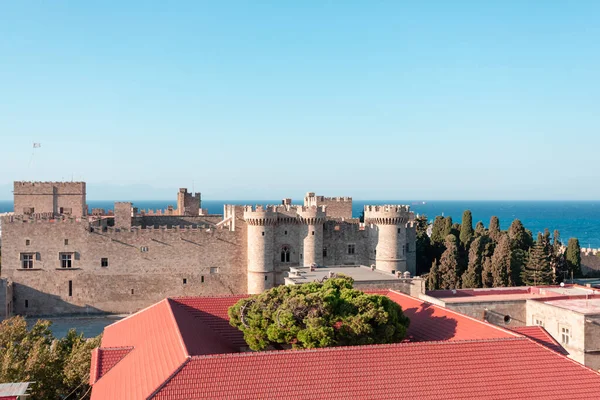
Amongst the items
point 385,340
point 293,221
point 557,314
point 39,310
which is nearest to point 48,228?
point 39,310

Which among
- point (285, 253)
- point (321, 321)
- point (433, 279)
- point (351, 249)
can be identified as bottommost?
point (433, 279)

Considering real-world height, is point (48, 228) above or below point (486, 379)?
above

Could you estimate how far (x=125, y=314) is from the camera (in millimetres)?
52062

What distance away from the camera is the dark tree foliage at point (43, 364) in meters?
25.2

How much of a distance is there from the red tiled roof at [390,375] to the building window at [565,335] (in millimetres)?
7660

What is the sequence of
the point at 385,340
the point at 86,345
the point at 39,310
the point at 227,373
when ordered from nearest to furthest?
the point at 227,373 → the point at 385,340 → the point at 86,345 → the point at 39,310

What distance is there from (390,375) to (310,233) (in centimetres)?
2977

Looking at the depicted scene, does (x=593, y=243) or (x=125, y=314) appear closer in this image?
(x=125, y=314)

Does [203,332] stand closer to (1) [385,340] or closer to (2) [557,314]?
(1) [385,340]

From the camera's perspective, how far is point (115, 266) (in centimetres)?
5206

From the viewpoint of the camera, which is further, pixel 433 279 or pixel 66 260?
pixel 433 279

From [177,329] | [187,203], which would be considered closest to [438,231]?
[187,203]

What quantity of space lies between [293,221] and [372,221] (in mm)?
7285

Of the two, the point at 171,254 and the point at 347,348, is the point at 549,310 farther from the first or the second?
the point at 171,254
